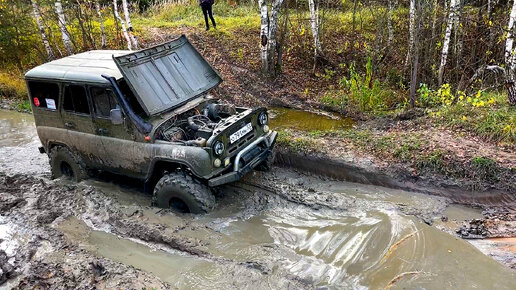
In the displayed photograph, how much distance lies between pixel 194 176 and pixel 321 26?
33.0 feet

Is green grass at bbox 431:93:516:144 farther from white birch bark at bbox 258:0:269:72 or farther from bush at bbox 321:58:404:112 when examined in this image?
white birch bark at bbox 258:0:269:72

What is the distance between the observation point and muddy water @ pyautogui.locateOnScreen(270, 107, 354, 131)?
869 centimetres

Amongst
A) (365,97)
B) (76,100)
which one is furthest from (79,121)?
(365,97)

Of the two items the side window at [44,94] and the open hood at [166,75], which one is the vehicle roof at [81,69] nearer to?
the side window at [44,94]

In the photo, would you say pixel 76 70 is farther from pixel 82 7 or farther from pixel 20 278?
pixel 82 7

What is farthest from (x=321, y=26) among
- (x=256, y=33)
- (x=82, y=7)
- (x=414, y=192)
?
(x=414, y=192)

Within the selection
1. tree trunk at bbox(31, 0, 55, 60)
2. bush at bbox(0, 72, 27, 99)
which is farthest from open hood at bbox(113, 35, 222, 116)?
bush at bbox(0, 72, 27, 99)

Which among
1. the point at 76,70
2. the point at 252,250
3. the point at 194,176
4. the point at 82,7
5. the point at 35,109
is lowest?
the point at 252,250

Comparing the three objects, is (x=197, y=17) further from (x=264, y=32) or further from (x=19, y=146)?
(x=19, y=146)

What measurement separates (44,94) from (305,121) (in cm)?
534

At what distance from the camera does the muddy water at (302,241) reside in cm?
411

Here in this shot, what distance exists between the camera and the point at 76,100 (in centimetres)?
591

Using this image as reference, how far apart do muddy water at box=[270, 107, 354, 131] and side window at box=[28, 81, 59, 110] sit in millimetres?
4356

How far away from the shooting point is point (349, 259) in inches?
173
